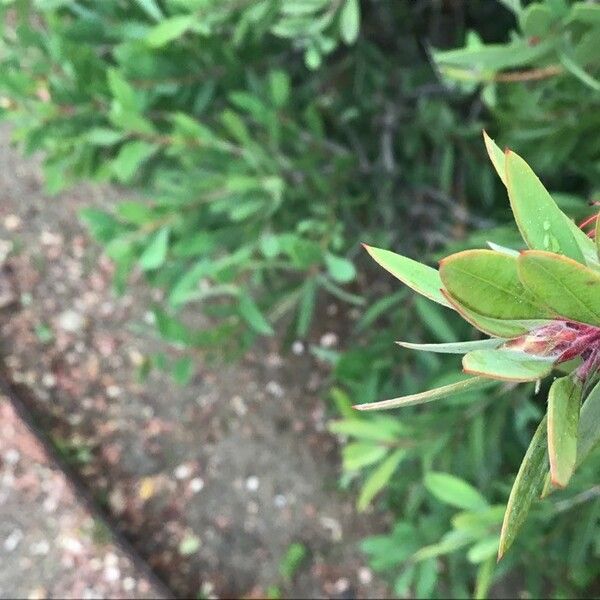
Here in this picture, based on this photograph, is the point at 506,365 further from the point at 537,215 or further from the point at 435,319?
the point at 435,319

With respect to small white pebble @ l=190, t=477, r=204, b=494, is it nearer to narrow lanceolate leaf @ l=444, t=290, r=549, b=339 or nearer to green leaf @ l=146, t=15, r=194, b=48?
green leaf @ l=146, t=15, r=194, b=48

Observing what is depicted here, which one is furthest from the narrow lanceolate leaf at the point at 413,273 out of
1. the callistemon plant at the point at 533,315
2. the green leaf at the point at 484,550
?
the green leaf at the point at 484,550

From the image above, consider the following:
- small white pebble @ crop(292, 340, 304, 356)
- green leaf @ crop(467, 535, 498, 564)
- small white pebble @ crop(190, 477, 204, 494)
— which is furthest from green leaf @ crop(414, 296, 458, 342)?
small white pebble @ crop(190, 477, 204, 494)

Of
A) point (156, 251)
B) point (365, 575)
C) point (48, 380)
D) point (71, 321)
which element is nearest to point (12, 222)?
point (71, 321)

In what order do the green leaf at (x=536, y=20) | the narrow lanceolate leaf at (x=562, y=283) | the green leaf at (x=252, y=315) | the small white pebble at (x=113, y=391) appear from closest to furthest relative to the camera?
1. the narrow lanceolate leaf at (x=562, y=283)
2. the green leaf at (x=536, y=20)
3. the green leaf at (x=252, y=315)
4. the small white pebble at (x=113, y=391)

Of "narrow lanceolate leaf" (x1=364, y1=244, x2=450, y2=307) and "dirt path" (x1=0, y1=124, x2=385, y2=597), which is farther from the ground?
"narrow lanceolate leaf" (x1=364, y1=244, x2=450, y2=307)

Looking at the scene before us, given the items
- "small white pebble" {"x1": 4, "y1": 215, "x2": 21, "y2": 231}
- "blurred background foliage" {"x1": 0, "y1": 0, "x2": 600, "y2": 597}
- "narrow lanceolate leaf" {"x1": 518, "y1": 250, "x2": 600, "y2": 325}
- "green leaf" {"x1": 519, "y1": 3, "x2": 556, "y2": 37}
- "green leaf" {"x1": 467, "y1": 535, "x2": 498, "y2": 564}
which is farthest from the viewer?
"small white pebble" {"x1": 4, "y1": 215, "x2": 21, "y2": 231}

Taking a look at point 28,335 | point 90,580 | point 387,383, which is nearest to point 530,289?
point 387,383

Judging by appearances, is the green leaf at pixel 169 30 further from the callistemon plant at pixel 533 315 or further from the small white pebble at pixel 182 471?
the small white pebble at pixel 182 471
